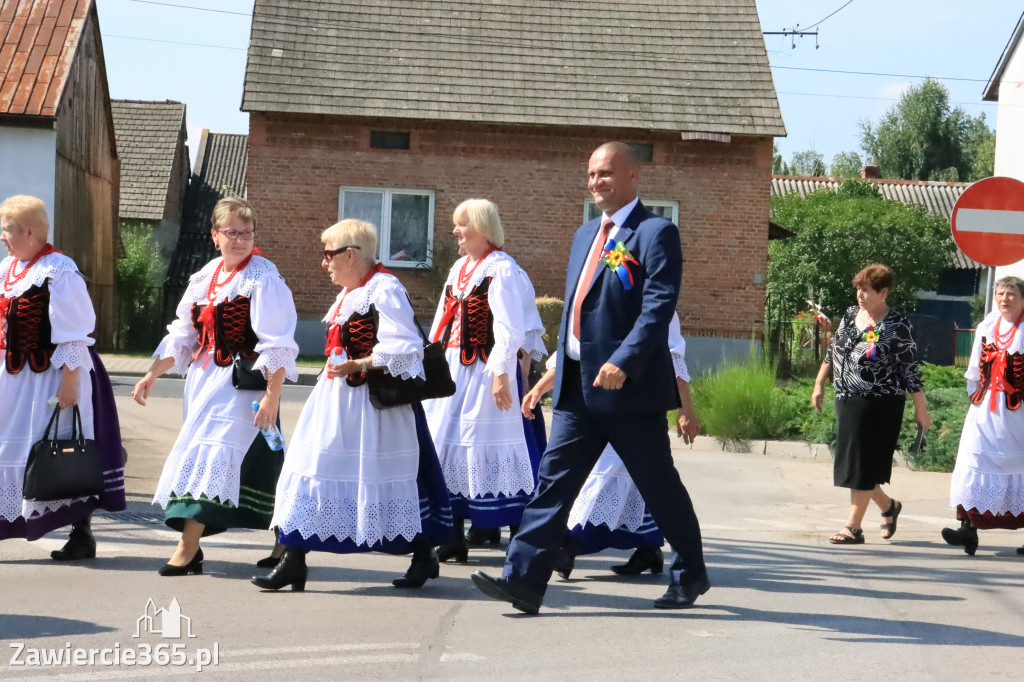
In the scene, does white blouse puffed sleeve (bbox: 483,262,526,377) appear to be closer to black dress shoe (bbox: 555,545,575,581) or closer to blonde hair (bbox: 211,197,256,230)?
black dress shoe (bbox: 555,545,575,581)

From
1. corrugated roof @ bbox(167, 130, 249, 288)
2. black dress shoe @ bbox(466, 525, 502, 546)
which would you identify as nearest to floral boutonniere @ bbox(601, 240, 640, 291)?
black dress shoe @ bbox(466, 525, 502, 546)

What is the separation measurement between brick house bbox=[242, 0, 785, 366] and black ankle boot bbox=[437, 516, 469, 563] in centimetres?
1754

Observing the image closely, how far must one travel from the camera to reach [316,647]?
16.9 feet

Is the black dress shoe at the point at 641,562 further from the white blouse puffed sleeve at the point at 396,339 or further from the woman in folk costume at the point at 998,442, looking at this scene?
the woman in folk costume at the point at 998,442

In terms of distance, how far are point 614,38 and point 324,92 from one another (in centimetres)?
Answer: 611

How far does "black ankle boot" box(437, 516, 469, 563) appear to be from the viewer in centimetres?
727

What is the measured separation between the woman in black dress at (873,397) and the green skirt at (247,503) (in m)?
3.83

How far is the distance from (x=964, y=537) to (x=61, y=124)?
20406 millimetres

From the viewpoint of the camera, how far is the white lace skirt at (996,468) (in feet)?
27.5

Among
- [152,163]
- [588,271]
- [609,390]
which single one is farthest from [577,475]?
[152,163]

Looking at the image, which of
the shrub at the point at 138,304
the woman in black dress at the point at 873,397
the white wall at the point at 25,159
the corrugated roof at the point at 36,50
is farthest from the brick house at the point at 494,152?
the woman in black dress at the point at 873,397

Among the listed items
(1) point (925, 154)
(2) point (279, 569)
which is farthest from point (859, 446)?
(1) point (925, 154)

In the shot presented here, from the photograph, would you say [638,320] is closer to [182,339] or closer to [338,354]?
[338,354]

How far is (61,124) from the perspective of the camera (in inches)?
960
